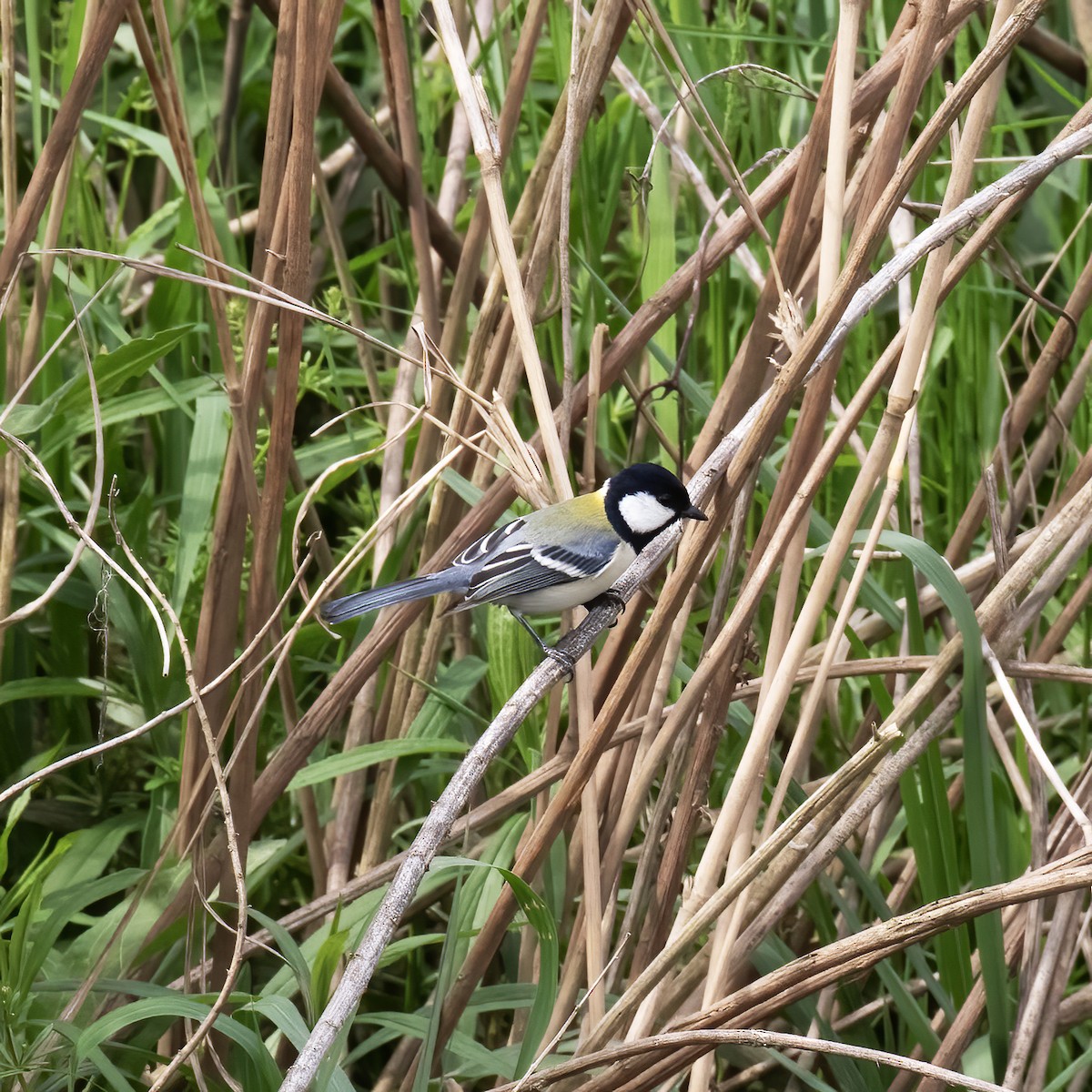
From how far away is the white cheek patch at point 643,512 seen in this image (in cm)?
249

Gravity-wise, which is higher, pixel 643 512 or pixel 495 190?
pixel 495 190

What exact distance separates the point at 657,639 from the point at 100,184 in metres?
2.32

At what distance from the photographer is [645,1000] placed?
1.87 metres

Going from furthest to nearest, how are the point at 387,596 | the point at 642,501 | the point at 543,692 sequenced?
1. the point at 642,501
2. the point at 387,596
3. the point at 543,692

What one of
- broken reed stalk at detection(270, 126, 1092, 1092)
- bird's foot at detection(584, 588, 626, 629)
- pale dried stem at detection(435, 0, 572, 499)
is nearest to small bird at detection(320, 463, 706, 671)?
bird's foot at detection(584, 588, 626, 629)

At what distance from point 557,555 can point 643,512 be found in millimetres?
217

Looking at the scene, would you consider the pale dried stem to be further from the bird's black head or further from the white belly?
the white belly

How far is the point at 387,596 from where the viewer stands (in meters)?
2.31

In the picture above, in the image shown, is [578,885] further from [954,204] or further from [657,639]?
[954,204]

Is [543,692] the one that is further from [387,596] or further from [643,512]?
[643,512]

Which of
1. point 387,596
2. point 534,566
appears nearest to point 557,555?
point 534,566

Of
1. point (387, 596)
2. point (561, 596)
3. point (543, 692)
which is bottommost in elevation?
point (561, 596)

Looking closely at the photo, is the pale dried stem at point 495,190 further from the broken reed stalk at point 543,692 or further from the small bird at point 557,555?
the small bird at point 557,555

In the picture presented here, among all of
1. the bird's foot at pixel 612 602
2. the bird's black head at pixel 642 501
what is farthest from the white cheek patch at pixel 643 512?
the bird's foot at pixel 612 602
